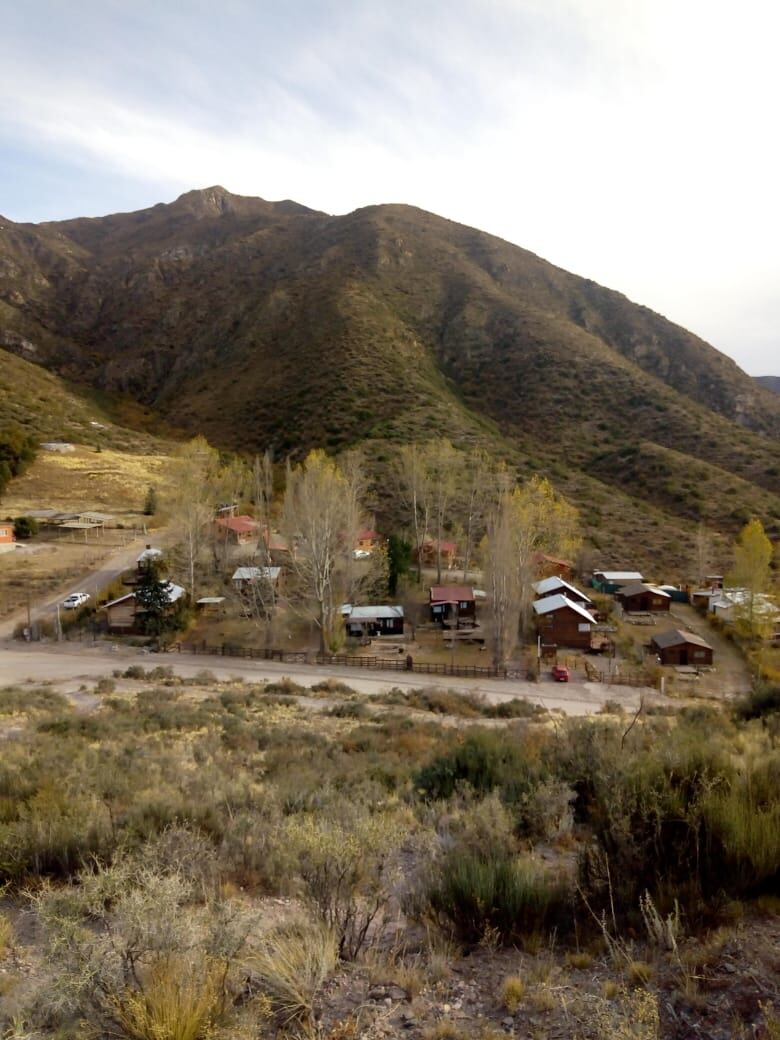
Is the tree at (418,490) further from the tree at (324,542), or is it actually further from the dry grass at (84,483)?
the dry grass at (84,483)

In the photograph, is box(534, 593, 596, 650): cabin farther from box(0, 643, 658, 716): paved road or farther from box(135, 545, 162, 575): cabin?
box(135, 545, 162, 575): cabin

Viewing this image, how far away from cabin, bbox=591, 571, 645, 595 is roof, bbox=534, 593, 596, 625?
901 centimetres

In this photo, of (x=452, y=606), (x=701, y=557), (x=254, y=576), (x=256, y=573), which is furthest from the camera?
(x=701, y=557)

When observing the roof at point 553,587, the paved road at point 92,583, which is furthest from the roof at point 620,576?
the paved road at point 92,583

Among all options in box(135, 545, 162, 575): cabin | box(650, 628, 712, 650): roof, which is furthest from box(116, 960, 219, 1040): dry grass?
box(135, 545, 162, 575): cabin

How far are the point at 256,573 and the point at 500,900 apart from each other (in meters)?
27.4

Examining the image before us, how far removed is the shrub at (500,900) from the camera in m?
4.27

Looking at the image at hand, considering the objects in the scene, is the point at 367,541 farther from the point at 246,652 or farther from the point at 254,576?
the point at 246,652

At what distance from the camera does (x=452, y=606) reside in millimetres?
32875

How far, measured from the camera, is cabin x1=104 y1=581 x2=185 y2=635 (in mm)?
30703

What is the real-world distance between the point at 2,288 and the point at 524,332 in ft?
363

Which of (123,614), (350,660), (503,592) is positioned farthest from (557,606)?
(123,614)

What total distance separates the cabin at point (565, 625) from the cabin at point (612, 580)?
30.3ft

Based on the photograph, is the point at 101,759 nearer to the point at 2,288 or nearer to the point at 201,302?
the point at 201,302
